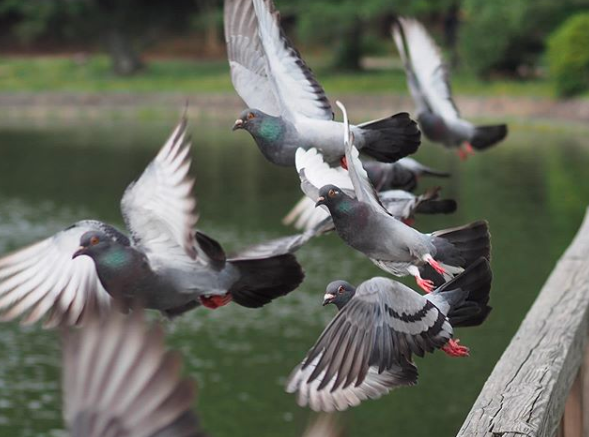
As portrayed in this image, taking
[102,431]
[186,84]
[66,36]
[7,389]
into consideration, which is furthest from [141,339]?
[66,36]

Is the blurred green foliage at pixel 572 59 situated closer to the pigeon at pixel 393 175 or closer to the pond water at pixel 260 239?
the pond water at pixel 260 239

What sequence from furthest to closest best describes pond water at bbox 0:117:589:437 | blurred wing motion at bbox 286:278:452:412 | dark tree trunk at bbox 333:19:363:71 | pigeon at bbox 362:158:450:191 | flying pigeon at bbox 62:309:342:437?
dark tree trunk at bbox 333:19:363:71 < pond water at bbox 0:117:589:437 < pigeon at bbox 362:158:450:191 < blurred wing motion at bbox 286:278:452:412 < flying pigeon at bbox 62:309:342:437

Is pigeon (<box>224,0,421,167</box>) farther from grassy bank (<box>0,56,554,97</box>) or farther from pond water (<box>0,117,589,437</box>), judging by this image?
grassy bank (<box>0,56,554,97</box>)

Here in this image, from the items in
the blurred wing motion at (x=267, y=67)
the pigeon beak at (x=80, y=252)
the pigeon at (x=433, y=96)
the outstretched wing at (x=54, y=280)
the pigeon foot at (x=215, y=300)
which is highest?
the blurred wing motion at (x=267, y=67)

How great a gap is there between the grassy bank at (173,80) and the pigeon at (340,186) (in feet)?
102

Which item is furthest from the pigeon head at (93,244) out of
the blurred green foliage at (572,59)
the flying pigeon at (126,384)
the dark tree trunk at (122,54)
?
the dark tree trunk at (122,54)

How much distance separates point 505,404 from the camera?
3.38m

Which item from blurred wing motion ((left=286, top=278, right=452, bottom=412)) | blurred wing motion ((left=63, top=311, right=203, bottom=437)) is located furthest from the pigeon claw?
blurred wing motion ((left=63, top=311, right=203, bottom=437))

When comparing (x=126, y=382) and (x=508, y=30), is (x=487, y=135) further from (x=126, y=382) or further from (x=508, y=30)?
(x=508, y=30)

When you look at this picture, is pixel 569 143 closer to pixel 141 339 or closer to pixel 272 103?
pixel 272 103

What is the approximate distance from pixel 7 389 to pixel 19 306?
9.60 m

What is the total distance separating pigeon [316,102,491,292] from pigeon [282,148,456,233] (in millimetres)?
118

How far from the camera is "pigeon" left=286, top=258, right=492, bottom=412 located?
3.14 m

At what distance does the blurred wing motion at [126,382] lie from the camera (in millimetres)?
2086
